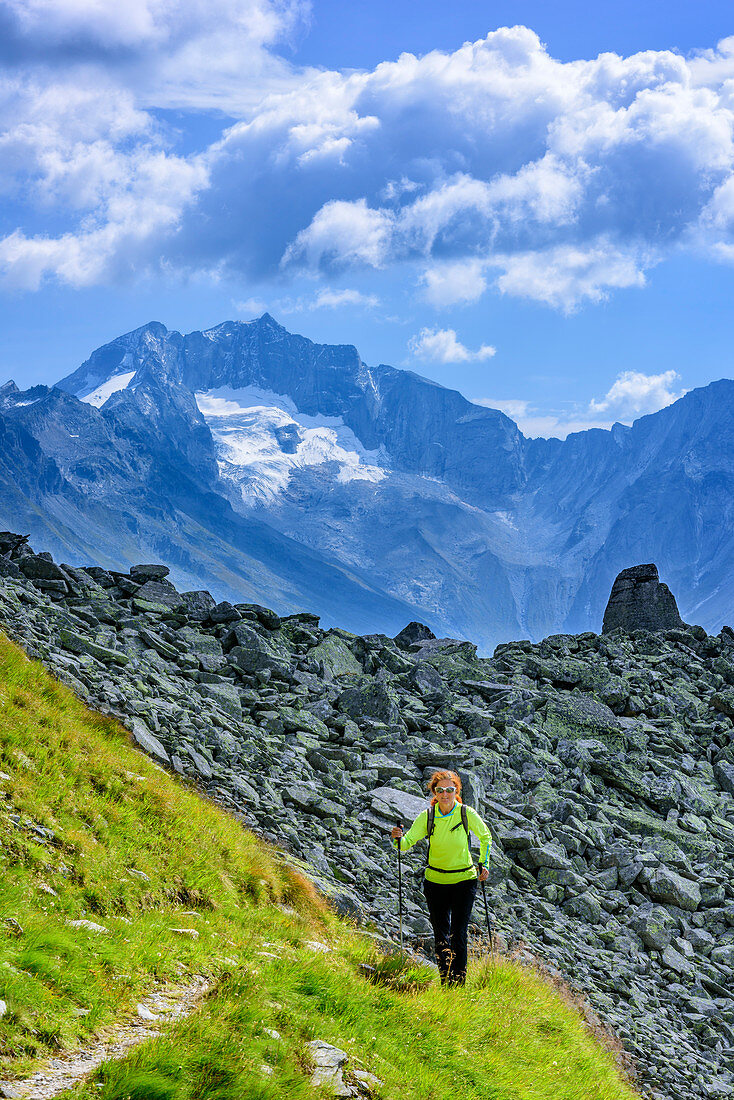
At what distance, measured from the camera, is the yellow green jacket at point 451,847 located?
1319 cm

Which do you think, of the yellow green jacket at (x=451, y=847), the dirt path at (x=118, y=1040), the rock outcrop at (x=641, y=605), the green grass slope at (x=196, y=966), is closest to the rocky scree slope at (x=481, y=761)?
the green grass slope at (x=196, y=966)

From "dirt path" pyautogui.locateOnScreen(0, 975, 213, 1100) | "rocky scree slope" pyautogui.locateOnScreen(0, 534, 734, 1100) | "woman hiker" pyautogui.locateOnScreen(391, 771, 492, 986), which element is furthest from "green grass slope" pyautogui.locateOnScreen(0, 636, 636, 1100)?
"rocky scree slope" pyautogui.locateOnScreen(0, 534, 734, 1100)

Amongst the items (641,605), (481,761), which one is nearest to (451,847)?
(481,761)

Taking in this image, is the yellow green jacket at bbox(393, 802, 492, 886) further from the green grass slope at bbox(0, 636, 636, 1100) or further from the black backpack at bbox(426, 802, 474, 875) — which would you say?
the green grass slope at bbox(0, 636, 636, 1100)

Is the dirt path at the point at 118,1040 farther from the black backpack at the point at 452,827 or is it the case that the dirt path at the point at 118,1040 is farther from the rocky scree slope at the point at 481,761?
the rocky scree slope at the point at 481,761

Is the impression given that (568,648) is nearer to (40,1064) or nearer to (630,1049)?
(630,1049)

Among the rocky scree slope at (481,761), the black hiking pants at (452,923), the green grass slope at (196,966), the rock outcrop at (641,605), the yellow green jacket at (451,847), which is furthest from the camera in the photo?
the rock outcrop at (641,605)

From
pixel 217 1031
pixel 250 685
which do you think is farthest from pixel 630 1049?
pixel 250 685

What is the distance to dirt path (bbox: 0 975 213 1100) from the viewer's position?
7020mm

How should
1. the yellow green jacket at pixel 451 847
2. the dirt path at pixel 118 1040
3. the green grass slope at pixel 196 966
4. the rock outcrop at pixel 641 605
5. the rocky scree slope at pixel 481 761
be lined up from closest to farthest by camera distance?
the dirt path at pixel 118 1040 → the green grass slope at pixel 196 966 → the yellow green jacket at pixel 451 847 → the rocky scree slope at pixel 481 761 → the rock outcrop at pixel 641 605

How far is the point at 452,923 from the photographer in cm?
1334

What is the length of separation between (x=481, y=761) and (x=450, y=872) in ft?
45.5

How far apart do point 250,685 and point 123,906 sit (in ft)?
55.2

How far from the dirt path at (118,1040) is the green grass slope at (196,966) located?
0.15 metres
